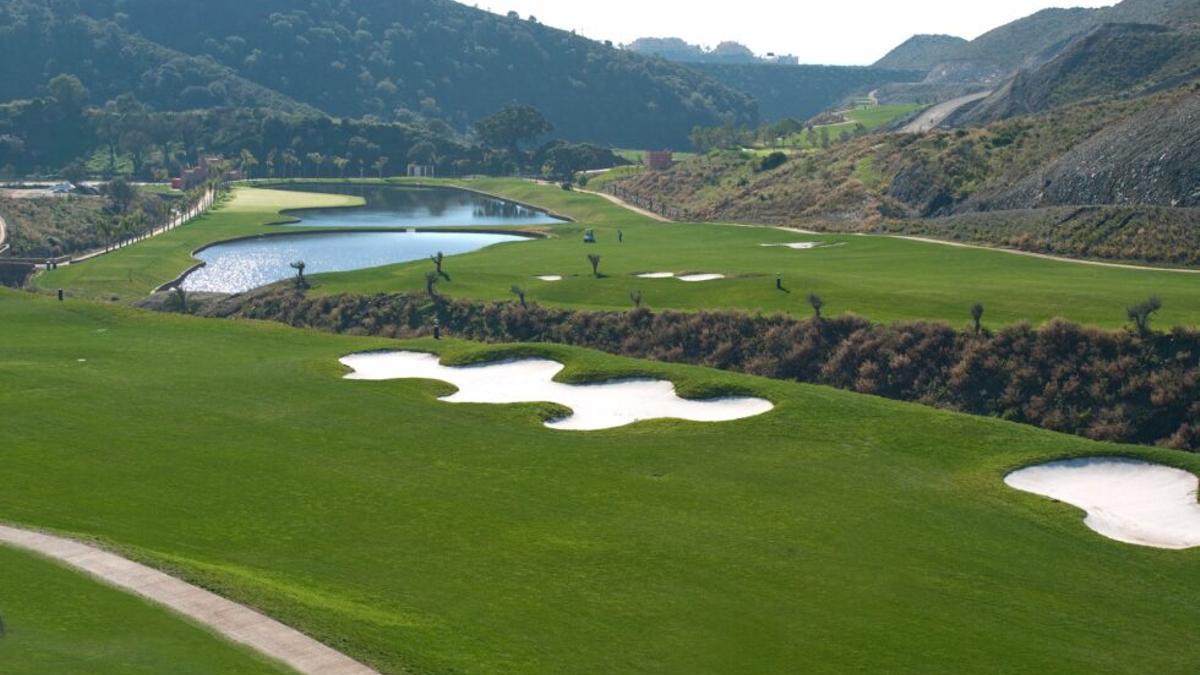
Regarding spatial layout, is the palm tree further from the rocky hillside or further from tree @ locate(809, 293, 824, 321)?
the rocky hillside

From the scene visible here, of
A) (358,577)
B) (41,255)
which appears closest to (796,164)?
(41,255)

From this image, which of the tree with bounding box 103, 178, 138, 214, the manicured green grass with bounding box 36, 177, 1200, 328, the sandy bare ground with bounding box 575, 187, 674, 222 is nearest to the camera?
the manicured green grass with bounding box 36, 177, 1200, 328

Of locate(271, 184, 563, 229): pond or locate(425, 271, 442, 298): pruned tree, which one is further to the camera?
locate(271, 184, 563, 229): pond

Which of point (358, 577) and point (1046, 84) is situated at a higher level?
point (1046, 84)

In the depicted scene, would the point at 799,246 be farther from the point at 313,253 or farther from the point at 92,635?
the point at 92,635

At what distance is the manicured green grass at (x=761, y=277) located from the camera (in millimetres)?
54781

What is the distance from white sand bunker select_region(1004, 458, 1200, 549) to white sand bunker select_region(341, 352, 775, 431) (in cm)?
830

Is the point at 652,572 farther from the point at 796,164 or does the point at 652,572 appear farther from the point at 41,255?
the point at 796,164

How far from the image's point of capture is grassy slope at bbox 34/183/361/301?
89688 mm

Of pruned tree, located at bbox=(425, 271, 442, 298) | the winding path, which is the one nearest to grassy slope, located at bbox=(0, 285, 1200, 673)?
the winding path

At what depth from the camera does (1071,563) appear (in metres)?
27.8

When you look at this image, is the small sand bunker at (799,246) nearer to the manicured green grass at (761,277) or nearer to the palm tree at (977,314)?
the manicured green grass at (761,277)

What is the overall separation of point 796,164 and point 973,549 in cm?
10447

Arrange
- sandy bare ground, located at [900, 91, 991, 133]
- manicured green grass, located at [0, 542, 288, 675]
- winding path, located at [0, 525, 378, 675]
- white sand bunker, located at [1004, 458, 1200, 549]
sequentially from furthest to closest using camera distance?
1. sandy bare ground, located at [900, 91, 991, 133]
2. white sand bunker, located at [1004, 458, 1200, 549]
3. winding path, located at [0, 525, 378, 675]
4. manicured green grass, located at [0, 542, 288, 675]
